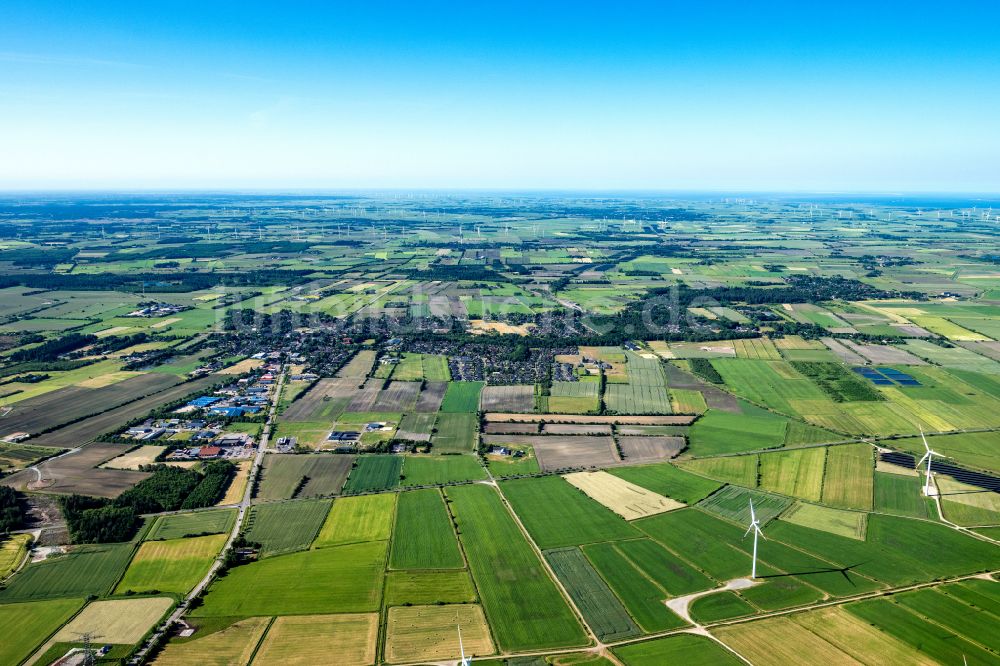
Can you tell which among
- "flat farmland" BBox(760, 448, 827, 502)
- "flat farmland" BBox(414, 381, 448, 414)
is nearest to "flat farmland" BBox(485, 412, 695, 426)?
"flat farmland" BBox(414, 381, 448, 414)

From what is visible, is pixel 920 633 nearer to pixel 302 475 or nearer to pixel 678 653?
pixel 678 653

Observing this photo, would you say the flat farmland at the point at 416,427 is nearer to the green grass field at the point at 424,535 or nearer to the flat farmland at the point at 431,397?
the flat farmland at the point at 431,397

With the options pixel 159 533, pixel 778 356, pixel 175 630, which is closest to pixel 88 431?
pixel 159 533

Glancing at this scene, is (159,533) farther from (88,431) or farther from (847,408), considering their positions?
(847,408)

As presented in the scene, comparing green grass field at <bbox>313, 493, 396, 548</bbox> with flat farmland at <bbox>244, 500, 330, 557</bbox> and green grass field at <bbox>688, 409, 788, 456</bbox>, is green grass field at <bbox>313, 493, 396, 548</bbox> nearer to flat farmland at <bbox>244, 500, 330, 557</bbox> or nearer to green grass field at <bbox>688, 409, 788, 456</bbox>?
flat farmland at <bbox>244, 500, 330, 557</bbox>

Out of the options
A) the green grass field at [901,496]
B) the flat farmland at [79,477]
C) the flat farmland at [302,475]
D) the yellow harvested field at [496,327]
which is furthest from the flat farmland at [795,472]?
the flat farmland at [79,477]

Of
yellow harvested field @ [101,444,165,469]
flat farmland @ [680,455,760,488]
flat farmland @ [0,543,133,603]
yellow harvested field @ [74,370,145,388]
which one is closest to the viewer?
flat farmland @ [0,543,133,603]

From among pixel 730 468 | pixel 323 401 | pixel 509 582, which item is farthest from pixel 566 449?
pixel 323 401
